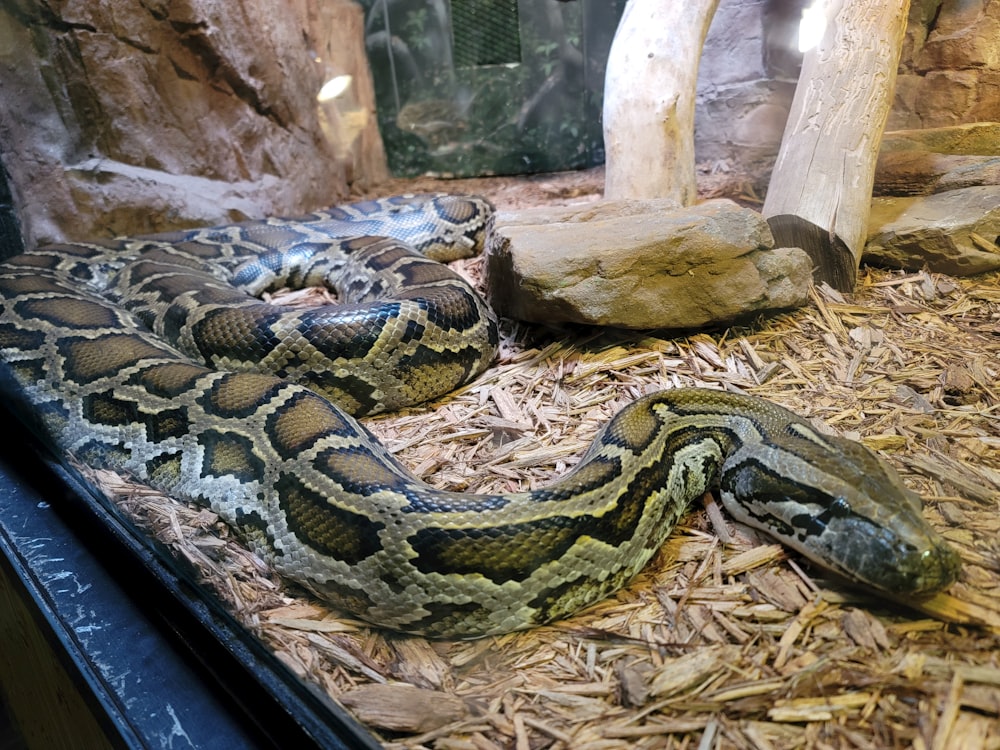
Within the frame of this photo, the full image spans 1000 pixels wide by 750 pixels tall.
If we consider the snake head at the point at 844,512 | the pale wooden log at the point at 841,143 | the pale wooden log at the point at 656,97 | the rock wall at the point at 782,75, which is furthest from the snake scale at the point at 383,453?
the rock wall at the point at 782,75

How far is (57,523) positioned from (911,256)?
425 centimetres

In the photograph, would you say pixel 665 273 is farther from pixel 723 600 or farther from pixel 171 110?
pixel 171 110

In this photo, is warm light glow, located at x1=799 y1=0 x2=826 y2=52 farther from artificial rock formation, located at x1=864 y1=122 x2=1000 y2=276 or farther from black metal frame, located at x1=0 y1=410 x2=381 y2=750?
black metal frame, located at x1=0 y1=410 x2=381 y2=750

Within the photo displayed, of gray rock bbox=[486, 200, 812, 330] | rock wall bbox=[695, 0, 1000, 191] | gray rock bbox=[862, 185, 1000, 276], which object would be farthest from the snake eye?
rock wall bbox=[695, 0, 1000, 191]

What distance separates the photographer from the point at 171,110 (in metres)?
5.38

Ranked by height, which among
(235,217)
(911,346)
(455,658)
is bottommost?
(455,658)

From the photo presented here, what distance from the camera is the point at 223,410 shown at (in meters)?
3.03

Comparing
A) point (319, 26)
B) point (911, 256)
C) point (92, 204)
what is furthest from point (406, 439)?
point (319, 26)

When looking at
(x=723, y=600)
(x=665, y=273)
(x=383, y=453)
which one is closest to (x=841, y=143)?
(x=665, y=273)

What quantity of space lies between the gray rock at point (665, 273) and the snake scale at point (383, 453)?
56 centimetres

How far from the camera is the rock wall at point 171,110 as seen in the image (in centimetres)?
460

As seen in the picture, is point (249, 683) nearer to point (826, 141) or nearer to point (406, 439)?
point (406, 439)

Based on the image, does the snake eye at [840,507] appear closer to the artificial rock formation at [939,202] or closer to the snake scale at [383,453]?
the snake scale at [383,453]

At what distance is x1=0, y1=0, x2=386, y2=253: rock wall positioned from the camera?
4598 millimetres
